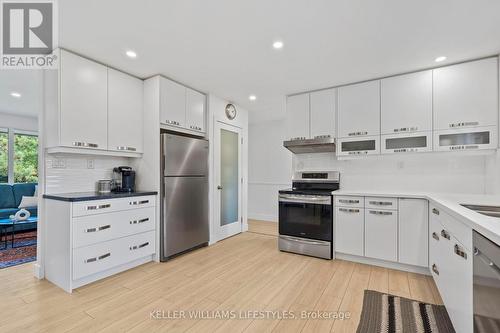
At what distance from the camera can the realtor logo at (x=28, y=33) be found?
1811mm

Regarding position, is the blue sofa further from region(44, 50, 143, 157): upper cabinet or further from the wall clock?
the wall clock

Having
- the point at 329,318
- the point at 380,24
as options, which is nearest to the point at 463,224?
the point at 329,318

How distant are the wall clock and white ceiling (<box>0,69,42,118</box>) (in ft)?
8.17

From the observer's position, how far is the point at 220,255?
318 cm

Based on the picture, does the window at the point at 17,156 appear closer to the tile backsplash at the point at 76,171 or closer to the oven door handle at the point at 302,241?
the tile backsplash at the point at 76,171

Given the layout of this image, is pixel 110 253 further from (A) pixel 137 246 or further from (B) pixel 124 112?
(B) pixel 124 112

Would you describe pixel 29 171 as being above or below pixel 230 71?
below

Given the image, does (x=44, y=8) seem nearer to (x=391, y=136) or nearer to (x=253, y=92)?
(x=253, y=92)

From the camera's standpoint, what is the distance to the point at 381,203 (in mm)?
2727

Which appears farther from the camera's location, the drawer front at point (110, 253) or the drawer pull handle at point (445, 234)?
the drawer front at point (110, 253)

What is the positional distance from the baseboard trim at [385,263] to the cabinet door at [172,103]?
287cm

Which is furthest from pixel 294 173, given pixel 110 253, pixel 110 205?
pixel 110 253

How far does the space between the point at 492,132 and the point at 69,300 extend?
4.53 meters

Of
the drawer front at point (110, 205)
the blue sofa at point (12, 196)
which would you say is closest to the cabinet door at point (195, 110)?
the drawer front at point (110, 205)
